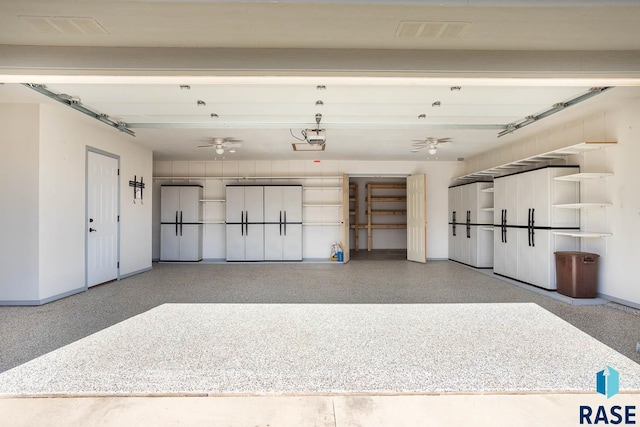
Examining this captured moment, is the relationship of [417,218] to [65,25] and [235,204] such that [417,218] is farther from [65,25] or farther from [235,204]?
[65,25]

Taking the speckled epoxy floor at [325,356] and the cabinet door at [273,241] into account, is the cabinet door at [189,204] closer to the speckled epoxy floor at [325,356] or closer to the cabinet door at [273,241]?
the cabinet door at [273,241]

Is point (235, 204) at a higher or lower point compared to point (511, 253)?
higher

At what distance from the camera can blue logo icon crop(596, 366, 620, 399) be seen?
2.25 m

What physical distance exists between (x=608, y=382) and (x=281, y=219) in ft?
25.0

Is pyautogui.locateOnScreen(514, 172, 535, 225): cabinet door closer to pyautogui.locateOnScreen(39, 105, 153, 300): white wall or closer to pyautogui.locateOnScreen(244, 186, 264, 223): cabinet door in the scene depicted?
pyautogui.locateOnScreen(244, 186, 264, 223): cabinet door

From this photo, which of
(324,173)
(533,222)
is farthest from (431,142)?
(324,173)

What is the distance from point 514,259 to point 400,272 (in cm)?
223

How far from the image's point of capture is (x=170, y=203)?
30.5ft

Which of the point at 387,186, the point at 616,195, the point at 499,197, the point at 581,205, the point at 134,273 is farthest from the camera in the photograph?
the point at 387,186

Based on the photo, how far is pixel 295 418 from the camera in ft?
6.60

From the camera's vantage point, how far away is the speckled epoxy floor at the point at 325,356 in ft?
7.82

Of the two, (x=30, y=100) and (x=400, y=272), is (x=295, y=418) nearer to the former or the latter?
(x=30, y=100)

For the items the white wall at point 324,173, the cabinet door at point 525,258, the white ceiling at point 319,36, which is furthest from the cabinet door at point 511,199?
the white wall at point 324,173

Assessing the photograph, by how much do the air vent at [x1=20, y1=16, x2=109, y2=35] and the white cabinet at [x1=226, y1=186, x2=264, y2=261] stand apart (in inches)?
259
